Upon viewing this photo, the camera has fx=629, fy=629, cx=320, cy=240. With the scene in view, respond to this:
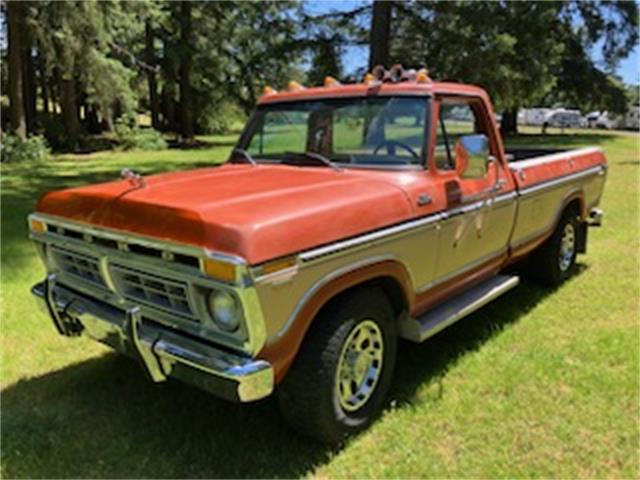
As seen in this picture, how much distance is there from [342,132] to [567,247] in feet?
10.9

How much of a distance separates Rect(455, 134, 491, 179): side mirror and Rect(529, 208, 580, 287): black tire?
7.53 feet

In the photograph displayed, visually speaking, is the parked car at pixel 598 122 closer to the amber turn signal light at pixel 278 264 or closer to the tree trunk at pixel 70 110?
the tree trunk at pixel 70 110

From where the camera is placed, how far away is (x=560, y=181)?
19.6 ft

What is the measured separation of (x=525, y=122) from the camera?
58.7m

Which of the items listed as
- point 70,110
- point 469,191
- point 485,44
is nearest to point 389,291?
point 469,191

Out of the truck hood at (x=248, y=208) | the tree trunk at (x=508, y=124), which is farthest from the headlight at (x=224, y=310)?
the tree trunk at (x=508, y=124)

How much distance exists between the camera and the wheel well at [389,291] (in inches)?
139

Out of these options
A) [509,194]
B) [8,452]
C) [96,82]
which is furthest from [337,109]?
[96,82]

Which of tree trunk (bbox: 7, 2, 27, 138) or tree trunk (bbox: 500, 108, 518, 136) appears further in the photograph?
tree trunk (bbox: 500, 108, 518, 136)

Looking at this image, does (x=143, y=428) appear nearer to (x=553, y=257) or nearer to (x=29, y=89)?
(x=553, y=257)

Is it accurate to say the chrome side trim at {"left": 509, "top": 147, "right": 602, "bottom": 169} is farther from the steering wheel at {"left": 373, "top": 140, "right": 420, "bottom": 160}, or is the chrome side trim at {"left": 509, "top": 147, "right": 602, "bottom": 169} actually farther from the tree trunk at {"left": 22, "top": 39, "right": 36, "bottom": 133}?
the tree trunk at {"left": 22, "top": 39, "right": 36, "bottom": 133}

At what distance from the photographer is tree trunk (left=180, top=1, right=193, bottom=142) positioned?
26.9 metres

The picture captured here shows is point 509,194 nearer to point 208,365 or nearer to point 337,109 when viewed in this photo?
point 337,109

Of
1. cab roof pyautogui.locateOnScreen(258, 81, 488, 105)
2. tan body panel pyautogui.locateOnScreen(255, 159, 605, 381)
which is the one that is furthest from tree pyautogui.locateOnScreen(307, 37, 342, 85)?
cab roof pyautogui.locateOnScreen(258, 81, 488, 105)
